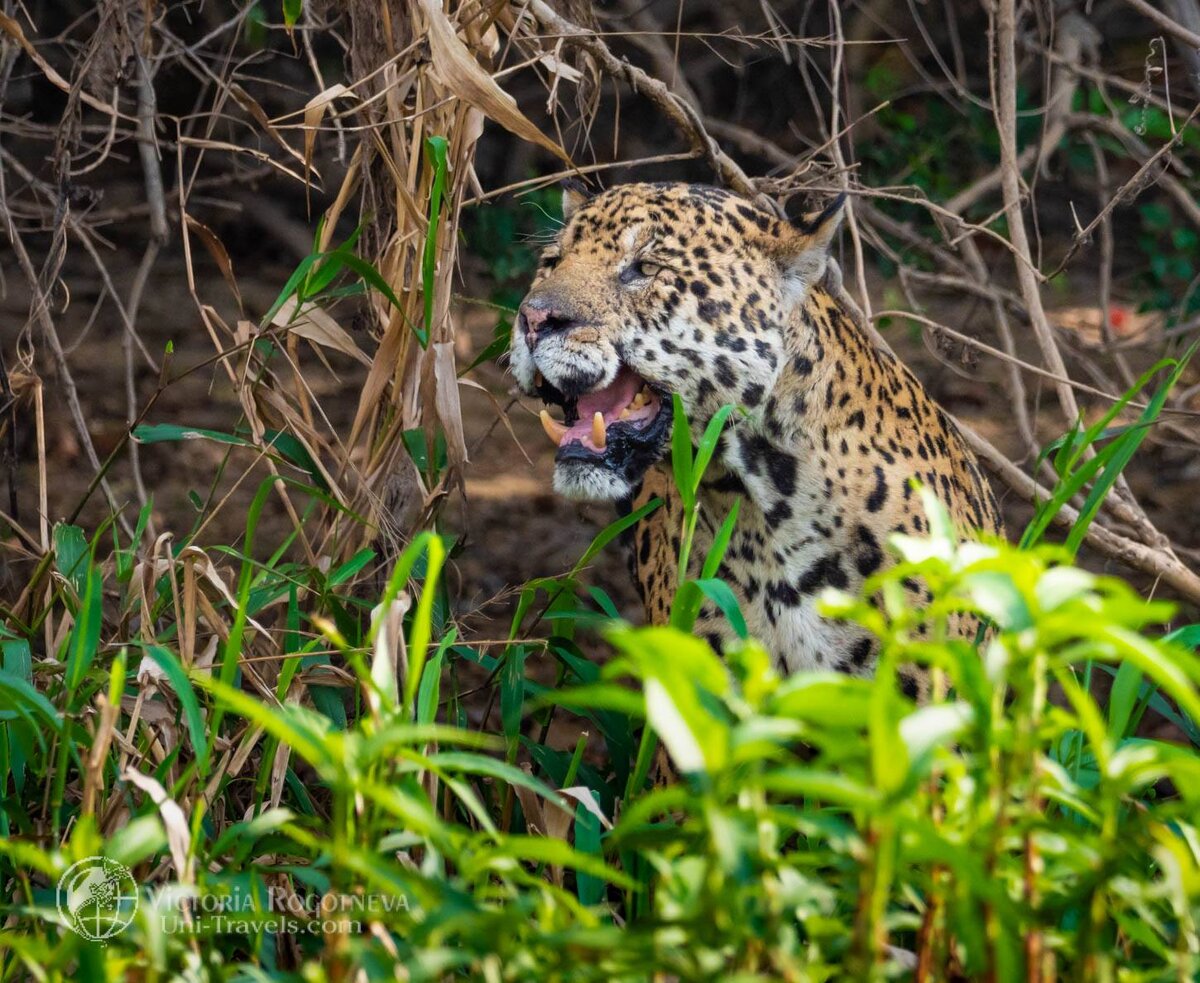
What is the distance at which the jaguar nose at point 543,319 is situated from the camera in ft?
12.1

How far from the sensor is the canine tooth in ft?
11.9

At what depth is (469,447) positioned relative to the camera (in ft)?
23.4

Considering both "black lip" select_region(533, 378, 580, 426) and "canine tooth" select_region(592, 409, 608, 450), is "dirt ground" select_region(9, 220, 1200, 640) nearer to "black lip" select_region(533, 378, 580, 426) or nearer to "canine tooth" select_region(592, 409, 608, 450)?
"black lip" select_region(533, 378, 580, 426)

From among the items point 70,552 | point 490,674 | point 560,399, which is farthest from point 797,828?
point 490,674

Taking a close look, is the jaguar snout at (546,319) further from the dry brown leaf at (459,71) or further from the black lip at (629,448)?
the dry brown leaf at (459,71)

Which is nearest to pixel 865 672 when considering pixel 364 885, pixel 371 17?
pixel 364 885

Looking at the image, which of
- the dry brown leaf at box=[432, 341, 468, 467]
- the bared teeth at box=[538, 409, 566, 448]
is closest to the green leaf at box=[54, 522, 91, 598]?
the dry brown leaf at box=[432, 341, 468, 467]

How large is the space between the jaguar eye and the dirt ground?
174 centimetres

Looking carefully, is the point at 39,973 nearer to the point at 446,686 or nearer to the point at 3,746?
the point at 3,746

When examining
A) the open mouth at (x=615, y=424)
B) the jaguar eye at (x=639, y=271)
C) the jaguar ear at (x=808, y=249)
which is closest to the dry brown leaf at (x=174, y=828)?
the open mouth at (x=615, y=424)

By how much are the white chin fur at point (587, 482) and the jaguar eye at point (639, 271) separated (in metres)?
0.48

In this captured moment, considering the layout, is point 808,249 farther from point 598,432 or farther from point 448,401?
point 448,401

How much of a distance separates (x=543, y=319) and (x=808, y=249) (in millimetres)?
670

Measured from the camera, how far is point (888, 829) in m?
1.87
